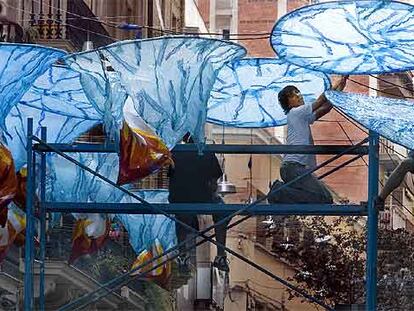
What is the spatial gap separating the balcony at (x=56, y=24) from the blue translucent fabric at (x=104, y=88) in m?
8.94

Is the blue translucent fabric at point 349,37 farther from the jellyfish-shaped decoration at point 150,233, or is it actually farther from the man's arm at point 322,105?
the jellyfish-shaped decoration at point 150,233

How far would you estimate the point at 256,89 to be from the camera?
966 cm

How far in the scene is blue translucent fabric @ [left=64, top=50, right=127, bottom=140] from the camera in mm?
7734

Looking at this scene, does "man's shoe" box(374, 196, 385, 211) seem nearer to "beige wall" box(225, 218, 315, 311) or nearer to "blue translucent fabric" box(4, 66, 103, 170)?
"blue translucent fabric" box(4, 66, 103, 170)

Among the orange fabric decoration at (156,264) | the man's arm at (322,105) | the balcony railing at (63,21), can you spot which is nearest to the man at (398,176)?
the man's arm at (322,105)

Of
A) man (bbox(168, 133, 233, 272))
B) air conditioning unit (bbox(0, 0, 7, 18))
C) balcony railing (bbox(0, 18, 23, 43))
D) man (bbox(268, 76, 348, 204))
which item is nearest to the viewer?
man (bbox(268, 76, 348, 204))

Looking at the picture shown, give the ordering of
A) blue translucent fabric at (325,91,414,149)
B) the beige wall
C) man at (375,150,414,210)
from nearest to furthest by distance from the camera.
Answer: blue translucent fabric at (325,91,414,149), man at (375,150,414,210), the beige wall

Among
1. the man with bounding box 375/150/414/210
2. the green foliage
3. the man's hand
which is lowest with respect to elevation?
the green foliage

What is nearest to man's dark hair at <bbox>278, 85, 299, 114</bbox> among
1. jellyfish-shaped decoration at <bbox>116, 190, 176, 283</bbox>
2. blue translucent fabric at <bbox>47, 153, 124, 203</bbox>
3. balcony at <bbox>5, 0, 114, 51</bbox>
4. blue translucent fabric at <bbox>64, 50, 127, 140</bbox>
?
blue translucent fabric at <bbox>64, 50, 127, 140</bbox>

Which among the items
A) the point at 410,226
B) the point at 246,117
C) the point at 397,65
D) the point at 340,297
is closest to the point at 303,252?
the point at 340,297

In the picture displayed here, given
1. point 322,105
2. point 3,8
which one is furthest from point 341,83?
point 3,8

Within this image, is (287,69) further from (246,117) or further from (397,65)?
(397,65)

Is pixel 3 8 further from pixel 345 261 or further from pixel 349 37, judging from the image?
pixel 345 261

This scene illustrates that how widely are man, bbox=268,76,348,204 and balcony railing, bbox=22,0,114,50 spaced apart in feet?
33.0
